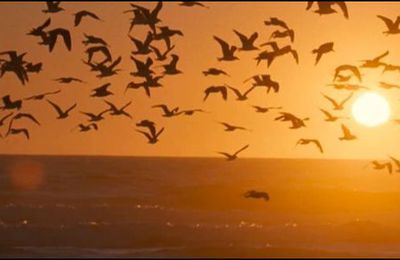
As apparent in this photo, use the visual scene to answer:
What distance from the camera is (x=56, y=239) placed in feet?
147

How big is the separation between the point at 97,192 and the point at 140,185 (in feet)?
44.4

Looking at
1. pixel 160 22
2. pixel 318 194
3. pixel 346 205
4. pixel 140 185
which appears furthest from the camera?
pixel 140 185

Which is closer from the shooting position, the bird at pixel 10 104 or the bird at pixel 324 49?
the bird at pixel 324 49

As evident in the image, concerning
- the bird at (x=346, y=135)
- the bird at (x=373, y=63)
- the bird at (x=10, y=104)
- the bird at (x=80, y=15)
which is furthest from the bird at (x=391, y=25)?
the bird at (x=10, y=104)

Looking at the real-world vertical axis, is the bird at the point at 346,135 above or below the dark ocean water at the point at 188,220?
below

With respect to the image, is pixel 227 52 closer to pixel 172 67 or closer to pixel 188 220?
pixel 172 67

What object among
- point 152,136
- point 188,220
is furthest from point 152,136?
point 188,220

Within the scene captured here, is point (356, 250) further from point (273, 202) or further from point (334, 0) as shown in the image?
point (273, 202)

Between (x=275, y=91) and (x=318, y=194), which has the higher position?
(x=318, y=194)

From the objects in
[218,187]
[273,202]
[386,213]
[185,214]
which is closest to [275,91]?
[185,214]

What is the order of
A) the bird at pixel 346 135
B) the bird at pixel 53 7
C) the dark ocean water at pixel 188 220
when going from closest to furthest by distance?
the bird at pixel 53 7 < the bird at pixel 346 135 < the dark ocean water at pixel 188 220

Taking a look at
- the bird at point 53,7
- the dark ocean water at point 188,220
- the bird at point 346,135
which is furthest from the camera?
the dark ocean water at point 188,220

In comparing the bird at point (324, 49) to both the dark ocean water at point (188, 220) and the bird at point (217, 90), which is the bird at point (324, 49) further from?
the dark ocean water at point (188, 220)

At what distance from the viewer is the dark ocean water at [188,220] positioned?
139 ft
